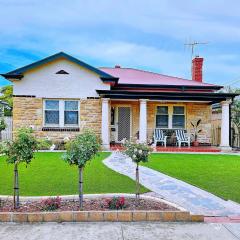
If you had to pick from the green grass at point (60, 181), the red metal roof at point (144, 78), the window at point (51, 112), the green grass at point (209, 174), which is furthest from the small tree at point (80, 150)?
the red metal roof at point (144, 78)

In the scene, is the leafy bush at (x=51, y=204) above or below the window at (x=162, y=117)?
below

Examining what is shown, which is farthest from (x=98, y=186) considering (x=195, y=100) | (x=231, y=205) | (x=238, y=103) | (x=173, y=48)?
(x=173, y=48)

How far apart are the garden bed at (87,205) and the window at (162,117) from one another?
1371 centimetres

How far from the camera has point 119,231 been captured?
500cm

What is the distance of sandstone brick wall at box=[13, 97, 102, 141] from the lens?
18373 mm

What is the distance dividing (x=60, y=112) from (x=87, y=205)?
12865mm

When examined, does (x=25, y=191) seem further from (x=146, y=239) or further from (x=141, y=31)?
(x=141, y=31)

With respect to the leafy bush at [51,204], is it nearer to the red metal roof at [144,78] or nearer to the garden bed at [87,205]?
the garden bed at [87,205]

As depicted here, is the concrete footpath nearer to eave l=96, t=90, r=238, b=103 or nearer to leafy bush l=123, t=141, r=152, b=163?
leafy bush l=123, t=141, r=152, b=163

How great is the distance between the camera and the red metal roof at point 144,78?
20.6 m

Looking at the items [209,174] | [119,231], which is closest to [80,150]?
[119,231]

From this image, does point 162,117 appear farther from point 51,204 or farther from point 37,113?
point 51,204

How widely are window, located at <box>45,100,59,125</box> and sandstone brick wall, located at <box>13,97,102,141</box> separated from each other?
1.05 ft

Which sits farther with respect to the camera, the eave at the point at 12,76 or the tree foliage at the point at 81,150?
the eave at the point at 12,76
